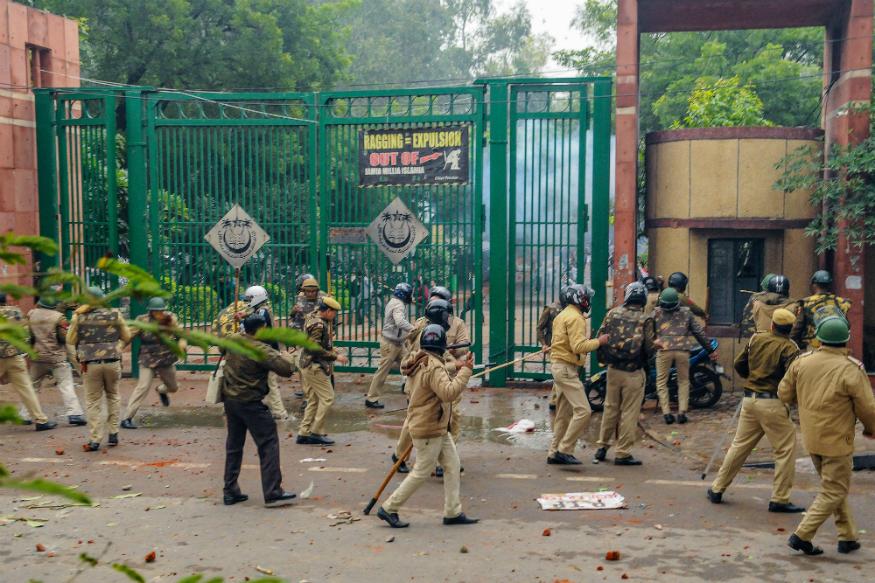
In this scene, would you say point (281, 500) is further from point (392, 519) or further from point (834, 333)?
point (834, 333)

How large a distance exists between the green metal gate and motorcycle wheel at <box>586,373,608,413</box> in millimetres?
1637

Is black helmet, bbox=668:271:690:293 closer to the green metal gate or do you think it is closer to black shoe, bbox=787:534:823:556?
the green metal gate

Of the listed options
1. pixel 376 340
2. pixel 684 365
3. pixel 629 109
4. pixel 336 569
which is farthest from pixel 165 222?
pixel 336 569

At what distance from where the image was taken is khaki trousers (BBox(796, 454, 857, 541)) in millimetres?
6543

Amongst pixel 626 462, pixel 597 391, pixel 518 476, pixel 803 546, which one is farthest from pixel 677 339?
pixel 803 546

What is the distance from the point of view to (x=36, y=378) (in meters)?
11.0

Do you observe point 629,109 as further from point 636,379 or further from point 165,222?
point 165,222

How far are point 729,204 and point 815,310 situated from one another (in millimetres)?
2212

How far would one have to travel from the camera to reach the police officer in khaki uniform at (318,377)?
9.84 meters

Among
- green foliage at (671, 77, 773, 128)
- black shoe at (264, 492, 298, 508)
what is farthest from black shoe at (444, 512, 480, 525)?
green foliage at (671, 77, 773, 128)

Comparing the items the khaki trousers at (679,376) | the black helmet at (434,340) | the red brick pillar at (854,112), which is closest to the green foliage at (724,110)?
the red brick pillar at (854,112)

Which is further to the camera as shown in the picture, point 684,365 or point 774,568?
point 684,365

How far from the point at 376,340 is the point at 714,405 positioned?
513 centimetres

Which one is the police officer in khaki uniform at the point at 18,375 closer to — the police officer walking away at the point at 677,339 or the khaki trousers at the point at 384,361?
the khaki trousers at the point at 384,361
